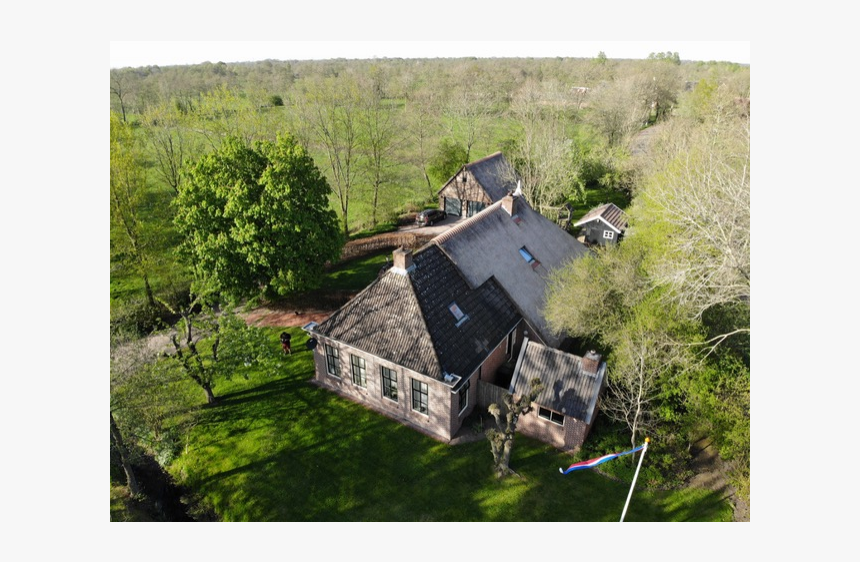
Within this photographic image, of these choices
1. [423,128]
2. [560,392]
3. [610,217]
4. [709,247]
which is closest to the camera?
[709,247]

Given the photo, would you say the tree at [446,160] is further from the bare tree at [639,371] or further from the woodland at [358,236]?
the bare tree at [639,371]

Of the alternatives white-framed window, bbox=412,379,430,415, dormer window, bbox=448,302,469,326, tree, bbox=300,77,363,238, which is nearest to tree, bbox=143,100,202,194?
tree, bbox=300,77,363,238

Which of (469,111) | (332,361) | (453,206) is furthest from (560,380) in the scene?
(469,111)

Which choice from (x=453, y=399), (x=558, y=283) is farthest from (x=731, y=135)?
(x=453, y=399)

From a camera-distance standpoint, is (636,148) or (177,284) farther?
(636,148)

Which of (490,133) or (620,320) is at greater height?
(490,133)

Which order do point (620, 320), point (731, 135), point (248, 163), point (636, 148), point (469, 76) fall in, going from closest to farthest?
point (620, 320)
point (248, 163)
point (731, 135)
point (636, 148)
point (469, 76)

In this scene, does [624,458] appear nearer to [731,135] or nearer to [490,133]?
[731,135]

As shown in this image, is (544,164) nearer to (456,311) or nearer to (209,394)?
Result: (456,311)
